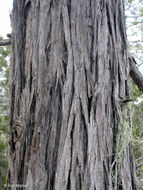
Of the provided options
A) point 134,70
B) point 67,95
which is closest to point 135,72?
point 134,70

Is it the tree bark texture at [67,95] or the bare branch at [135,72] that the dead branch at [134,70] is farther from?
the tree bark texture at [67,95]

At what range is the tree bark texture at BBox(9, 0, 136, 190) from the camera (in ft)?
4.00

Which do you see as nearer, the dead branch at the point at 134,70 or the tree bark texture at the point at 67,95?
the tree bark texture at the point at 67,95

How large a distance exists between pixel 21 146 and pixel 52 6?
0.93m

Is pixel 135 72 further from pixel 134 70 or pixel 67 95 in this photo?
pixel 67 95

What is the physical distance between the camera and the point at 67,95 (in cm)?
130

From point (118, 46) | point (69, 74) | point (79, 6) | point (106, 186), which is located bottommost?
point (106, 186)

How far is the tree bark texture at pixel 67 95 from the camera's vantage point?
122cm

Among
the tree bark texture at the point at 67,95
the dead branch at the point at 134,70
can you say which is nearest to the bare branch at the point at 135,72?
the dead branch at the point at 134,70

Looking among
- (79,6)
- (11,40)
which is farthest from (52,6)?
(11,40)

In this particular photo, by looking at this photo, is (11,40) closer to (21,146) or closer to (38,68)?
(38,68)

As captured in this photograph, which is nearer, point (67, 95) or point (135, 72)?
point (67, 95)

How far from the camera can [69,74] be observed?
134 centimetres

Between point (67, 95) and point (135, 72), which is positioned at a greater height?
point (135, 72)
